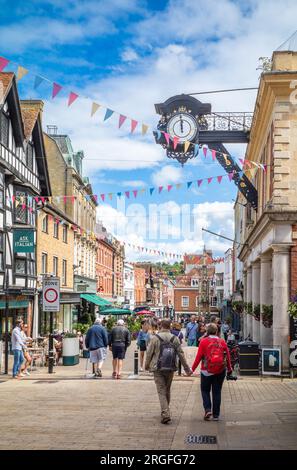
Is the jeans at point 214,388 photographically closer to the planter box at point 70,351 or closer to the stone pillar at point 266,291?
the planter box at point 70,351

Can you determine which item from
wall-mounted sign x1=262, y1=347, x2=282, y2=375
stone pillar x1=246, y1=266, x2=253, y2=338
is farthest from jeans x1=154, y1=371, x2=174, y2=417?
stone pillar x1=246, y1=266, x2=253, y2=338

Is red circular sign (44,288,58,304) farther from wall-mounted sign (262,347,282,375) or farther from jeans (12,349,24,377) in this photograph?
wall-mounted sign (262,347,282,375)

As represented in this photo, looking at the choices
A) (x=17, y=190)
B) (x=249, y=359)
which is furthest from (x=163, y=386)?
(x=17, y=190)

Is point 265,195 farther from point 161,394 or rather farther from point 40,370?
point 161,394

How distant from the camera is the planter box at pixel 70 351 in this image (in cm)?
2072

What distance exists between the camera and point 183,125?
2614 cm

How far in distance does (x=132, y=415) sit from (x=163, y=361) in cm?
132

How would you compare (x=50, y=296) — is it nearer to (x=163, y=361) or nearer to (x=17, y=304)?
(x=17, y=304)

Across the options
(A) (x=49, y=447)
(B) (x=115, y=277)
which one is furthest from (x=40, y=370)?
(B) (x=115, y=277)

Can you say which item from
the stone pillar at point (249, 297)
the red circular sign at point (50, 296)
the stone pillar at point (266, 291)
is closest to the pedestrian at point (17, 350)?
the red circular sign at point (50, 296)

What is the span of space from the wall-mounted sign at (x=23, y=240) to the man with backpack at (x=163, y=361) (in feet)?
44.4

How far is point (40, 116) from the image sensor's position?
3119 centimetres

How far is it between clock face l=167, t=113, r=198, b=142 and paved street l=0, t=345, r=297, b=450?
12534 mm
